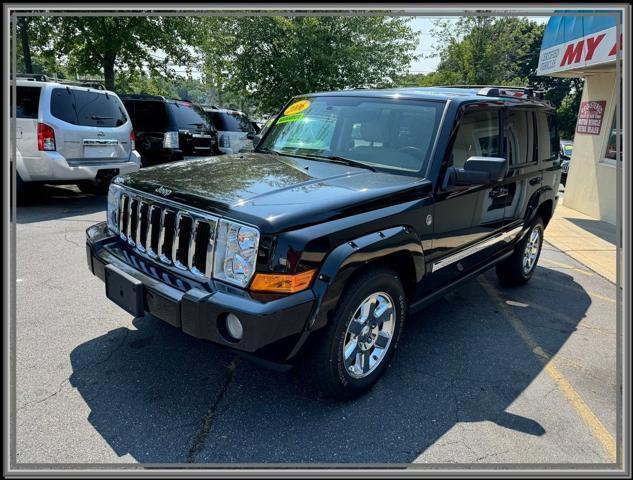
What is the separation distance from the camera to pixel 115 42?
1502 cm

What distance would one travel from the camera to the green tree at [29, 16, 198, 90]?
48.1 ft

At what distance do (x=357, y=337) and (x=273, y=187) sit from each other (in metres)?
1.04

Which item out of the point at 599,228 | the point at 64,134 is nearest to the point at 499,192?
the point at 599,228

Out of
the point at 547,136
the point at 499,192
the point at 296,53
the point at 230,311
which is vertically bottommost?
the point at 230,311

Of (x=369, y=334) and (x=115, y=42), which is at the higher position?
(x=115, y=42)

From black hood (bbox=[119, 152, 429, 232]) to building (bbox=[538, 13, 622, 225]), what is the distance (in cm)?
712

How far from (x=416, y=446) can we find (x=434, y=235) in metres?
1.41

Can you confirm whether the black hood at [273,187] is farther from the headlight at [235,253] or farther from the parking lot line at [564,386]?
the parking lot line at [564,386]

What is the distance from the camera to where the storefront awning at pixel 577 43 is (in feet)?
25.8

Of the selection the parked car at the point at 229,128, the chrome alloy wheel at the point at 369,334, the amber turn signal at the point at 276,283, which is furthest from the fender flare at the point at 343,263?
the parked car at the point at 229,128

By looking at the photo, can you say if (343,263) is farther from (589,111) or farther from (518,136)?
(589,111)

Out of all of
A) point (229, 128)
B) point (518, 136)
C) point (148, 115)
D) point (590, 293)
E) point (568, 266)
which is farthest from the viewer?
point (229, 128)

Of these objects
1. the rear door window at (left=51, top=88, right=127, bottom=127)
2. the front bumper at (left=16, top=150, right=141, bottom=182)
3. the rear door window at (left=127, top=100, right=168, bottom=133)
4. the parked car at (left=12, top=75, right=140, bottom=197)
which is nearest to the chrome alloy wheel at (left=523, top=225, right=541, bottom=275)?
the front bumper at (left=16, top=150, right=141, bottom=182)

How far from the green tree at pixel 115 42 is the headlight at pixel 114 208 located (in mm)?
12961
